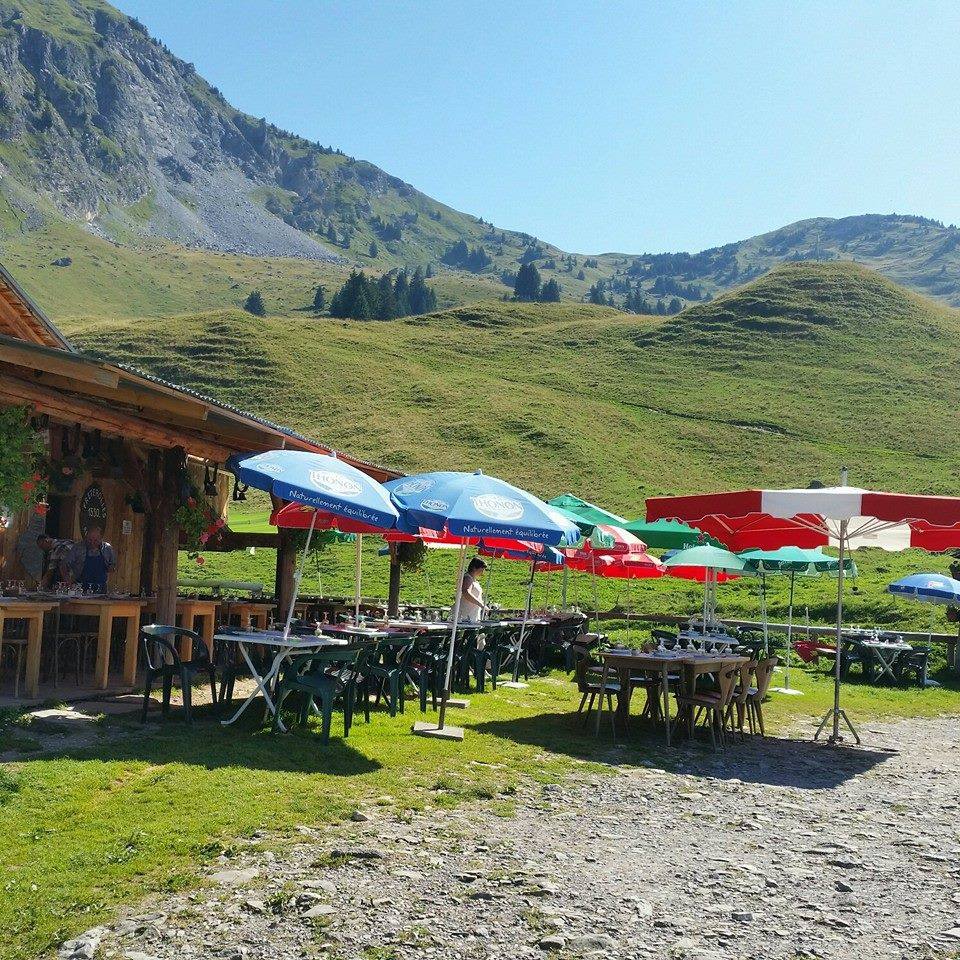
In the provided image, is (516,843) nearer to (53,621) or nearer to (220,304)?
(53,621)

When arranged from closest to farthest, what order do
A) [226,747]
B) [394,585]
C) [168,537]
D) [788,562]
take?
[226,747], [168,537], [788,562], [394,585]

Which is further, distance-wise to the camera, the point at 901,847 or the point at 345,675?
the point at 345,675

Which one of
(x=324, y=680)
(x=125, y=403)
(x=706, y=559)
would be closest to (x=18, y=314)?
(x=125, y=403)

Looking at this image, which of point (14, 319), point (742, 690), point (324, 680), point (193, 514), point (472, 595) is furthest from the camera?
point (14, 319)

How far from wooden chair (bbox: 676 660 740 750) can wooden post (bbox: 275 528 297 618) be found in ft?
18.2

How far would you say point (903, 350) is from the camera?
90688mm

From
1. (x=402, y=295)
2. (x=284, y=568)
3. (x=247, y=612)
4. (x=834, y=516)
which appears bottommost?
(x=247, y=612)

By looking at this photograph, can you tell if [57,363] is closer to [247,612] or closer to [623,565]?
[247,612]

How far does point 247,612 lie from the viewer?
1494 centimetres

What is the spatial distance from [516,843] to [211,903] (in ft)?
6.70

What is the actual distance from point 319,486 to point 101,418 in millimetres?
3132

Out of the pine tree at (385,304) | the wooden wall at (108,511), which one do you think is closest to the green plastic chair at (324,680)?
the wooden wall at (108,511)

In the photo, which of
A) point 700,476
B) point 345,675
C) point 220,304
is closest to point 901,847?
point 345,675

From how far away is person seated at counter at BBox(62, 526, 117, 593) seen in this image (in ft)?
42.9
